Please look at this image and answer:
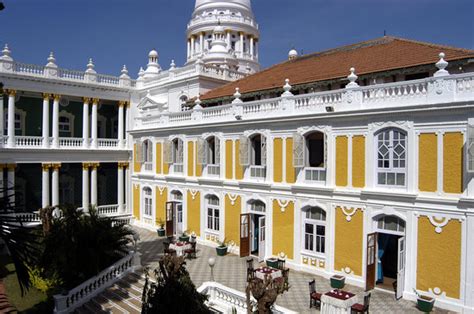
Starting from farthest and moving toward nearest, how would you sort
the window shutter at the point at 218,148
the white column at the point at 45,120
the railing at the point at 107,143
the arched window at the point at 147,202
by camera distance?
the railing at the point at 107,143 → the arched window at the point at 147,202 → the white column at the point at 45,120 → the window shutter at the point at 218,148

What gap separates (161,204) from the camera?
24844 millimetres

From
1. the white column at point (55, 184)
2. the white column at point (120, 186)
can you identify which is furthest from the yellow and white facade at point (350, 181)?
the white column at point (55, 184)

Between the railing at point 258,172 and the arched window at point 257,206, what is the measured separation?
1208 millimetres

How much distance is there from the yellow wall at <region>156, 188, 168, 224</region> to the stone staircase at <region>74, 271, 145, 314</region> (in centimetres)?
871

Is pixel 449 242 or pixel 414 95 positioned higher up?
pixel 414 95

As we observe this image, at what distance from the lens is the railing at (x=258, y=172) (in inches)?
709

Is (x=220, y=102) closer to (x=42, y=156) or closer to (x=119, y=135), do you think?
(x=119, y=135)

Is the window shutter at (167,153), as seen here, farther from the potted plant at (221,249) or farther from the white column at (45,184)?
the white column at (45,184)

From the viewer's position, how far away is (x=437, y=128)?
12500 millimetres

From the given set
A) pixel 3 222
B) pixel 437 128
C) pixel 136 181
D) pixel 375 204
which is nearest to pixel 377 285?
pixel 375 204

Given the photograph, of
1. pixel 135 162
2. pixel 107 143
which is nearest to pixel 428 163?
pixel 135 162

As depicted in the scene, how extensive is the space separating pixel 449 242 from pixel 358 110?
17.3ft

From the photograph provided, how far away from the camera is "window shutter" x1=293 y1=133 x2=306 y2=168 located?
16016 millimetres

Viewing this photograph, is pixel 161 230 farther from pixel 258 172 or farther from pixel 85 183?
pixel 258 172
